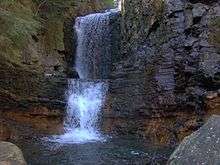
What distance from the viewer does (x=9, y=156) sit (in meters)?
7.03

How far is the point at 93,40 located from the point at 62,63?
267 cm

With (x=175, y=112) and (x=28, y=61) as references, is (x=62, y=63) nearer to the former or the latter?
(x=28, y=61)

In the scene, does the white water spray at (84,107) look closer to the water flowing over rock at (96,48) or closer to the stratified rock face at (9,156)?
the water flowing over rock at (96,48)

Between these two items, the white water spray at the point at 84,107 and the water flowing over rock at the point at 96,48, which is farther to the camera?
the water flowing over rock at the point at 96,48

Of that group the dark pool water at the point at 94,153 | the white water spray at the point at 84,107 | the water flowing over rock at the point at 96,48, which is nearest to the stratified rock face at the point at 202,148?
the dark pool water at the point at 94,153

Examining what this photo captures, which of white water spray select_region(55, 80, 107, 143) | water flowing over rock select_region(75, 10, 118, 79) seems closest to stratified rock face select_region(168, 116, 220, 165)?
white water spray select_region(55, 80, 107, 143)

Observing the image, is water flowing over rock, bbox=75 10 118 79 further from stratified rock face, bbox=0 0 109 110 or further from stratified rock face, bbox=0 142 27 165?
stratified rock face, bbox=0 142 27 165

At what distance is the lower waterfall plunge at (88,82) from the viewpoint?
15781 mm

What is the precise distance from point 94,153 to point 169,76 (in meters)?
4.93

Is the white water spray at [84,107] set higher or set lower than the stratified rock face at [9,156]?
lower

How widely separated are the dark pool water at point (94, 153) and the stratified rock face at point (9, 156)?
2.95 metres

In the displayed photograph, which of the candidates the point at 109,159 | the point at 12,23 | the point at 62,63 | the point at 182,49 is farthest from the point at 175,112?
the point at 62,63

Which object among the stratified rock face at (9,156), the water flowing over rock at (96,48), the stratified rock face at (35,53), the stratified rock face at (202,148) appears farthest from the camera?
the water flowing over rock at (96,48)

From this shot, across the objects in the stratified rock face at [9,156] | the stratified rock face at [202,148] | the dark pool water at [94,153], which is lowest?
the dark pool water at [94,153]
